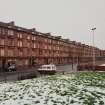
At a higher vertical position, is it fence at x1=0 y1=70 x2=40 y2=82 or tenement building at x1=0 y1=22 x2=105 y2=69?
tenement building at x1=0 y1=22 x2=105 y2=69

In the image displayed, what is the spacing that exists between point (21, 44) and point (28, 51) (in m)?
4.92

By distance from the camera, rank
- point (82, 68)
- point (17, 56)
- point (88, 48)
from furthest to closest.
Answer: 1. point (88, 48)
2. point (17, 56)
3. point (82, 68)

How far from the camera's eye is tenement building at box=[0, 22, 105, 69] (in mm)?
60956

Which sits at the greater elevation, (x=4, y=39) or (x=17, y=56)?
(x=4, y=39)

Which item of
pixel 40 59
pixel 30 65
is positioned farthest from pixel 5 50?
pixel 40 59

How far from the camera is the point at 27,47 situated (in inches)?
2837

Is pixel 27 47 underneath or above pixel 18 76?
above

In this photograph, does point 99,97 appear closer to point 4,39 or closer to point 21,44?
point 4,39

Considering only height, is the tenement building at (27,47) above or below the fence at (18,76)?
above

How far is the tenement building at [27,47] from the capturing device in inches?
2400

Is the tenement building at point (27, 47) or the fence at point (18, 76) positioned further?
the tenement building at point (27, 47)

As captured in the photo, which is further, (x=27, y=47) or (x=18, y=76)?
(x=27, y=47)

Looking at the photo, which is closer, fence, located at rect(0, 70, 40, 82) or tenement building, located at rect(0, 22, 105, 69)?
fence, located at rect(0, 70, 40, 82)

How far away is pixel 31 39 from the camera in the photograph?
75.2 metres
